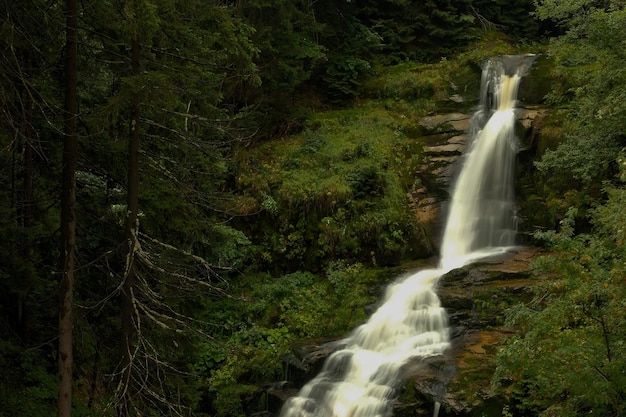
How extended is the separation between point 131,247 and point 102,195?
9.98ft

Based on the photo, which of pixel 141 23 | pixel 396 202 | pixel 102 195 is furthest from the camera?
pixel 396 202

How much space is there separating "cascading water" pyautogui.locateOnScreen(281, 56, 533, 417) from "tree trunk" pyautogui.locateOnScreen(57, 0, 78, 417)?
471 centimetres

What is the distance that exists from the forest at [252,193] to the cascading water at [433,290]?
0.66 meters

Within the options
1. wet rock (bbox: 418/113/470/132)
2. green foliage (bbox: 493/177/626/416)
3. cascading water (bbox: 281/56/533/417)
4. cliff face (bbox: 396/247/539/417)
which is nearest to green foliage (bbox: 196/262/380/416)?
cascading water (bbox: 281/56/533/417)

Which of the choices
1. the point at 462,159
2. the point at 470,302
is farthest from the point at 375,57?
the point at 470,302

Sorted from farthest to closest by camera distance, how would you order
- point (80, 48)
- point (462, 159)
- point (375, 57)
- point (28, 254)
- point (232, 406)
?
point (375, 57)
point (462, 159)
point (232, 406)
point (28, 254)
point (80, 48)

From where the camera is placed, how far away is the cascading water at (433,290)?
32.1 feet

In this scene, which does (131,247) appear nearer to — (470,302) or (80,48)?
(80,48)

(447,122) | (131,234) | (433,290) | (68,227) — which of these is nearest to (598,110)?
(433,290)

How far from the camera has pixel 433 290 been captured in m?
12.0

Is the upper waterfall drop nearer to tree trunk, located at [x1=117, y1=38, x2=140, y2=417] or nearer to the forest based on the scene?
the forest

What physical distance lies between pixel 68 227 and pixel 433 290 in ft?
26.0

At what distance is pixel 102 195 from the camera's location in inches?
365

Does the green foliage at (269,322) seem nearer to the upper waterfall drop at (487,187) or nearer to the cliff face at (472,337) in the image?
the cliff face at (472,337)
